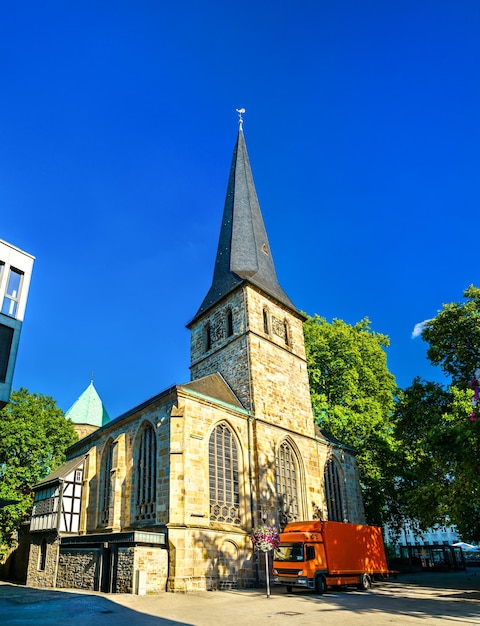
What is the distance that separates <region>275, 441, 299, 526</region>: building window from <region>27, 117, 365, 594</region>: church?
5 centimetres

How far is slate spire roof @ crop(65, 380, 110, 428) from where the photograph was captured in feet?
143

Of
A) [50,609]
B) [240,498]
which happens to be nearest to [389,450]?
[240,498]

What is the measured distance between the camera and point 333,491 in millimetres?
23203

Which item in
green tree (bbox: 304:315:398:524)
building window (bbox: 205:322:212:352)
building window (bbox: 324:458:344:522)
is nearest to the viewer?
building window (bbox: 324:458:344:522)

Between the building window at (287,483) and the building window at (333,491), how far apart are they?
8.89 ft

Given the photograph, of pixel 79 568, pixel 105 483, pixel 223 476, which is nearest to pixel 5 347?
pixel 223 476

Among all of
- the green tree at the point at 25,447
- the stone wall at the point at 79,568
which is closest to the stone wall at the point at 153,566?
the stone wall at the point at 79,568

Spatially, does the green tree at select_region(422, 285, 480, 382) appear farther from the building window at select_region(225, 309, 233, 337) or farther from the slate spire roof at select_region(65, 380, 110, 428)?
the slate spire roof at select_region(65, 380, 110, 428)

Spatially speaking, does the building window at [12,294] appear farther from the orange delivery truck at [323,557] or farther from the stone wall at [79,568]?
the orange delivery truck at [323,557]

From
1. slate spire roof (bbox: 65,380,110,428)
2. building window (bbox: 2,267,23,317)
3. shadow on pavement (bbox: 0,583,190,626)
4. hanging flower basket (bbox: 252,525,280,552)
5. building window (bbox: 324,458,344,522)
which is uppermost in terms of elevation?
slate spire roof (bbox: 65,380,110,428)

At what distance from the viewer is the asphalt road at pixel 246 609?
354 inches

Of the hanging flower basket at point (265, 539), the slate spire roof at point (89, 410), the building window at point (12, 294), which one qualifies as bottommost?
the hanging flower basket at point (265, 539)

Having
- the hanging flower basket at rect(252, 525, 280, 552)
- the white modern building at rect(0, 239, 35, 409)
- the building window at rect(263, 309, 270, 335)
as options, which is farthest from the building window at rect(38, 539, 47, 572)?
the building window at rect(263, 309, 270, 335)

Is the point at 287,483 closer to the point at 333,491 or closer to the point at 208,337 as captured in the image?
the point at 333,491
